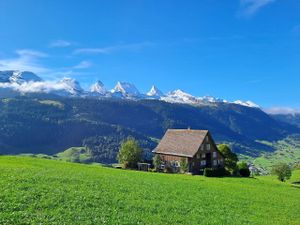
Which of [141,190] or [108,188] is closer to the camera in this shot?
[108,188]

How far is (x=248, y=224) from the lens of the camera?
98.9 feet

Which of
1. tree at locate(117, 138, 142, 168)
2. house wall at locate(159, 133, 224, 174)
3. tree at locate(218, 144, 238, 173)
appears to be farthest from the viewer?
tree at locate(218, 144, 238, 173)

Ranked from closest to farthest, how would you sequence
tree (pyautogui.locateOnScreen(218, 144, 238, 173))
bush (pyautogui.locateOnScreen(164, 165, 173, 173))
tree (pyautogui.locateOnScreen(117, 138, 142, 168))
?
tree (pyautogui.locateOnScreen(117, 138, 142, 168)) < bush (pyautogui.locateOnScreen(164, 165, 173, 173)) < tree (pyautogui.locateOnScreen(218, 144, 238, 173))

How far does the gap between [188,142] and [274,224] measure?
2967 inches

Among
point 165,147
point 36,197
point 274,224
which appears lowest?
point 274,224

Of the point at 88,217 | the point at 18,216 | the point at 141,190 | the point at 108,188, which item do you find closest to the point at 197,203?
the point at 141,190

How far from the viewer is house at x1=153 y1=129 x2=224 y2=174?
103250mm

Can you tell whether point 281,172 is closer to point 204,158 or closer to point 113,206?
point 204,158

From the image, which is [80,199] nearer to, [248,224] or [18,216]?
[18,216]

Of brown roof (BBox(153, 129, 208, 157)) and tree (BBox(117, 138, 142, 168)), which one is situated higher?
brown roof (BBox(153, 129, 208, 157))

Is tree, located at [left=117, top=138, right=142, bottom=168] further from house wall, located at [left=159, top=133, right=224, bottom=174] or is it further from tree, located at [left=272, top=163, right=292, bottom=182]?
tree, located at [left=272, top=163, right=292, bottom=182]

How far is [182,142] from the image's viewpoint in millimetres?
108938

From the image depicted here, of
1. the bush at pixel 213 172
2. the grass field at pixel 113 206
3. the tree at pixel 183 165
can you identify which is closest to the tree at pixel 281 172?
the tree at pixel 183 165

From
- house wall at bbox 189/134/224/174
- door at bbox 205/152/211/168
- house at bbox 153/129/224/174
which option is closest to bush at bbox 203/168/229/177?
house at bbox 153/129/224/174
